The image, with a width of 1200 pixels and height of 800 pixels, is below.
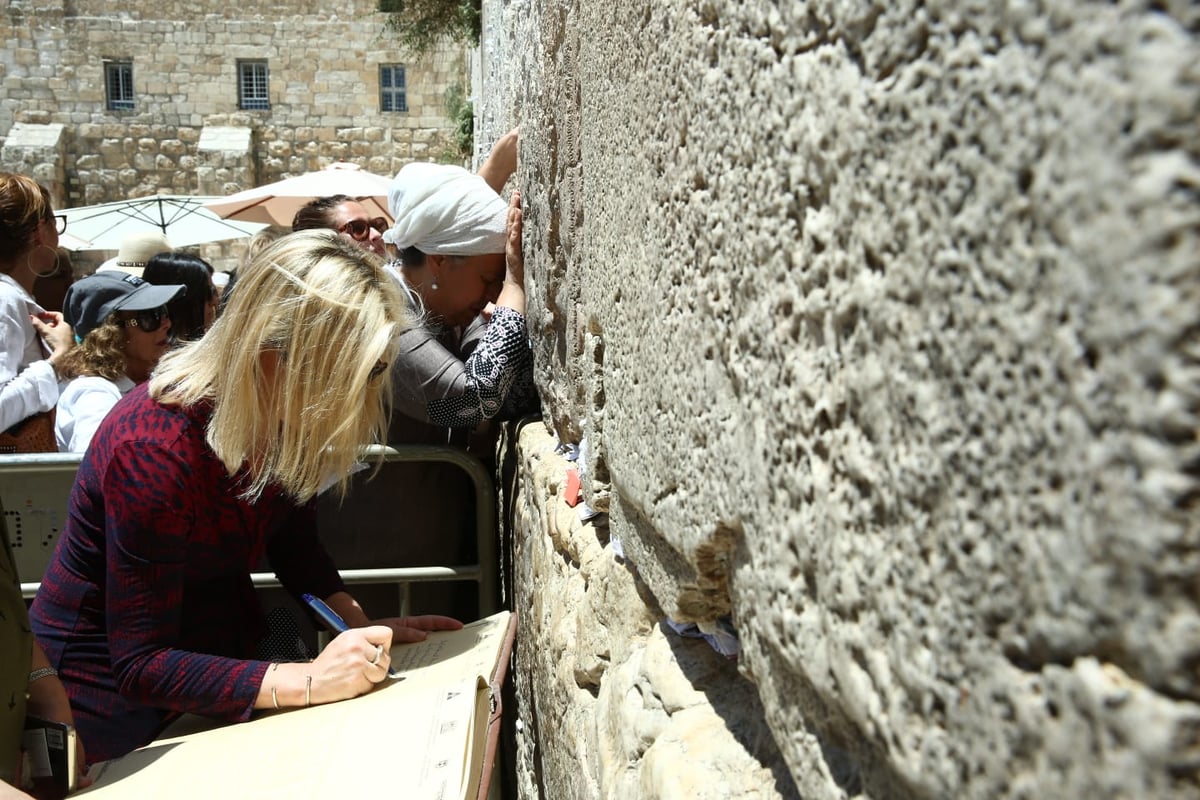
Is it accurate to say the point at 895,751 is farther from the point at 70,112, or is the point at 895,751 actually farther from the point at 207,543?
the point at 70,112

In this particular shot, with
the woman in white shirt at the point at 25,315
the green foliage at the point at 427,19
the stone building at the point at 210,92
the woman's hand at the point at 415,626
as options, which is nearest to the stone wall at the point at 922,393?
the woman's hand at the point at 415,626

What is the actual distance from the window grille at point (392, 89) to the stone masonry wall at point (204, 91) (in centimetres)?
15

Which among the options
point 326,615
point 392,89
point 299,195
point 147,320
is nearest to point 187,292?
point 147,320

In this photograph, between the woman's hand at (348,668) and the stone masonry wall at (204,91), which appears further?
the stone masonry wall at (204,91)

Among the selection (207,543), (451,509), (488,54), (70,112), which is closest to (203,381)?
(207,543)

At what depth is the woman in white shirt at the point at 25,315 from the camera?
337 centimetres

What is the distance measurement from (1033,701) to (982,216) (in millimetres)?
239

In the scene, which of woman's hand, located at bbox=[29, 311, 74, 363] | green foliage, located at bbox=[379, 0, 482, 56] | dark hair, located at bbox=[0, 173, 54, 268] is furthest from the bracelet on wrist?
green foliage, located at bbox=[379, 0, 482, 56]

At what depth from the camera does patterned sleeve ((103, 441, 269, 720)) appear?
1651mm

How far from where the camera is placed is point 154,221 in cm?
1055

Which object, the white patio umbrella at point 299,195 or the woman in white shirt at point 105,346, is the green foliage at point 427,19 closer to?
the white patio umbrella at point 299,195

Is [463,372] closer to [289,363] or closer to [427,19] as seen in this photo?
[289,363]

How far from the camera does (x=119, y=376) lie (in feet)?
10.9

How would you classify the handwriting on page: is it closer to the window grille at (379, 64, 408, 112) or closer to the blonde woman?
the blonde woman
